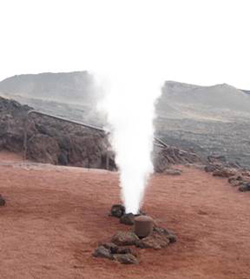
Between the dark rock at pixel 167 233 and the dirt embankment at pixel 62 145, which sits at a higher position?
the dark rock at pixel 167 233

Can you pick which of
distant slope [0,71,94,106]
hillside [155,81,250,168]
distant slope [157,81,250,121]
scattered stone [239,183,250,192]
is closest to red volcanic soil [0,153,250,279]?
scattered stone [239,183,250,192]

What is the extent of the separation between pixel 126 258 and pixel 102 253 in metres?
0.45

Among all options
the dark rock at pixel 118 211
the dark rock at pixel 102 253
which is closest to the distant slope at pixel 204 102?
the dark rock at pixel 118 211

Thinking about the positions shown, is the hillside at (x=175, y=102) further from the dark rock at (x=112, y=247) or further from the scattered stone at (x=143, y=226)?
the dark rock at (x=112, y=247)

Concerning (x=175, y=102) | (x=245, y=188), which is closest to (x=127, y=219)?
(x=245, y=188)

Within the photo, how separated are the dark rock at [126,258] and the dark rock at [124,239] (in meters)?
0.69

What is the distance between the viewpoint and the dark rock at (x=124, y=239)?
9117mm

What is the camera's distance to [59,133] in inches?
929

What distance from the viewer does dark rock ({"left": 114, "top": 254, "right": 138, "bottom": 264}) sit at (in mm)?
8234

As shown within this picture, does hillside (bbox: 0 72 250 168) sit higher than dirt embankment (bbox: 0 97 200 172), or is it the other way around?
dirt embankment (bbox: 0 97 200 172)

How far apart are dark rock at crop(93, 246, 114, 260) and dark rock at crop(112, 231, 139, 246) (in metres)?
0.51

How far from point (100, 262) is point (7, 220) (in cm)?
304

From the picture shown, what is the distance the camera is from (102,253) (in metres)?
8.48

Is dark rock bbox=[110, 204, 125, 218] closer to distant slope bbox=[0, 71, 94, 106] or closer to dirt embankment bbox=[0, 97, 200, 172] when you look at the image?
dirt embankment bbox=[0, 97, 200, 172]
